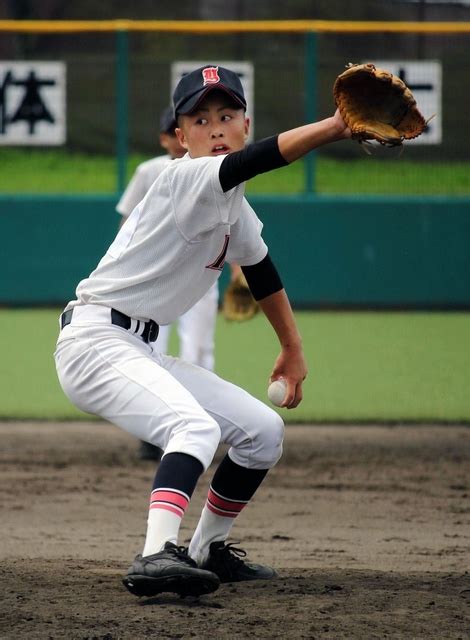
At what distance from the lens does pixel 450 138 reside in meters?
12.4

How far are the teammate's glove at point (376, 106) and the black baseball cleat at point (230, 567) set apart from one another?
1.52 meters

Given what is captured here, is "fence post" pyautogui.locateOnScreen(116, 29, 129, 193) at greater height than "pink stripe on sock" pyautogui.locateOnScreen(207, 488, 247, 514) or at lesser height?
greater

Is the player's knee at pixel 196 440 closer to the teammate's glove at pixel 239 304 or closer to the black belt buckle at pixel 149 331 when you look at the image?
the black belt buckle at pixel 149 331

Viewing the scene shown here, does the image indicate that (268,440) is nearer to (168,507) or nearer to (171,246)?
(168,507)

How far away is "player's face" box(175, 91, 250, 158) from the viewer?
3707 millimetres

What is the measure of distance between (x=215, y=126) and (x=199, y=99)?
106 mm

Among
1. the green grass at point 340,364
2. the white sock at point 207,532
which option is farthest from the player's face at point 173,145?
the white sock at point 207,532

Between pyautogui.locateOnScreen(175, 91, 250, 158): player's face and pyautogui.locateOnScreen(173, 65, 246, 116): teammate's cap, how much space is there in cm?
3

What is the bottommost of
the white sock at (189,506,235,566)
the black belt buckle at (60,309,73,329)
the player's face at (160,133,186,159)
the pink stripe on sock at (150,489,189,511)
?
the white sock at (189,506,235,566)

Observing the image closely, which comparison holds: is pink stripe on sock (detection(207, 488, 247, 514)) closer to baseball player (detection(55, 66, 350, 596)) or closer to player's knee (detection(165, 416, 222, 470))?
baseball player (detection(55, 66, 350, 596))

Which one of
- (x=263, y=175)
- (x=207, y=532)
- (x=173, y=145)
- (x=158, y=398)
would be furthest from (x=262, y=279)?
(x=263, y=175)

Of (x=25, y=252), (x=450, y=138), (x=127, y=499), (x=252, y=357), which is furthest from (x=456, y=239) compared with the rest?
(x=127, y=499)

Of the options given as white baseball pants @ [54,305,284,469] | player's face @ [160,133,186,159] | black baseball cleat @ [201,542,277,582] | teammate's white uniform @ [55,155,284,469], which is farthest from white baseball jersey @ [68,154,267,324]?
player's face @ [160,133,186,159]

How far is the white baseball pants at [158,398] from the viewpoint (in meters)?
3.51
